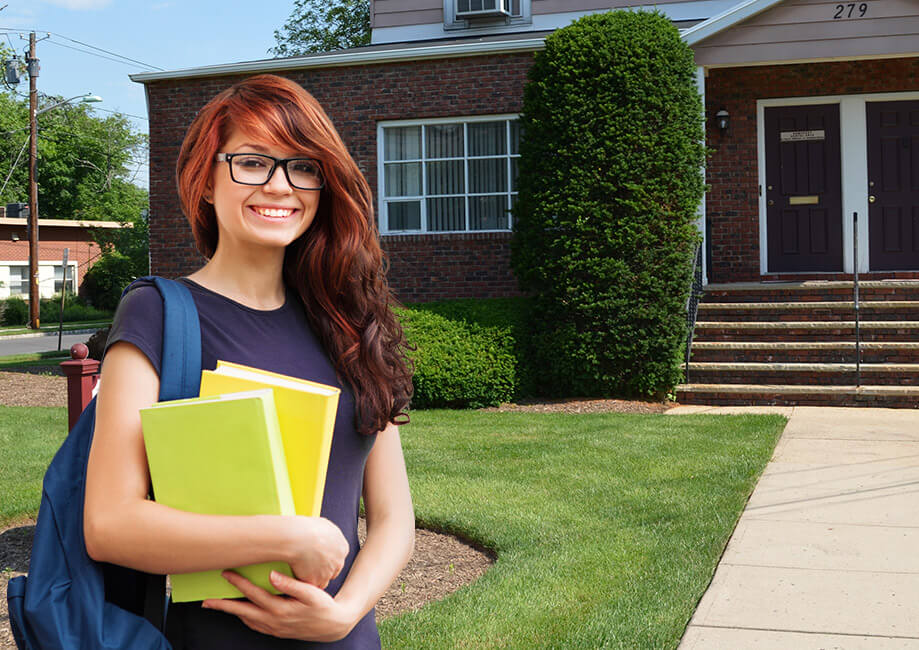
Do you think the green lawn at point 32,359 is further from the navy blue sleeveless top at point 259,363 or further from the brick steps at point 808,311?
the navy blue sleeveless top at point 259,363

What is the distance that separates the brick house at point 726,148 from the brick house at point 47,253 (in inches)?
1008

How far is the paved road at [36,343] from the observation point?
22.9m

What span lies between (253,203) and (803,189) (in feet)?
41.5

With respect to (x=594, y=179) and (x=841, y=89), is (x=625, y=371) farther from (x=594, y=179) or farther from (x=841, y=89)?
(x=841, y=89)

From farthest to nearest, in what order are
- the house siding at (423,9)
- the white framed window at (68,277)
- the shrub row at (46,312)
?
the white framed window at (68,277) → the shrub row at (46,312) → the house siding at (423,9)

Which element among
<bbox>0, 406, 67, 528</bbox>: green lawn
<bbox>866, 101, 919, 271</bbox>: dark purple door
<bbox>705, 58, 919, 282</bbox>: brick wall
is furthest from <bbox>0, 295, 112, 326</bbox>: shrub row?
<bbox>866, 101, 919, 271</bbox>: dark purple door

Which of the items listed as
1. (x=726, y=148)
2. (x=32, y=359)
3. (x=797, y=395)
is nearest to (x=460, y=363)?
(x=797, y=395)

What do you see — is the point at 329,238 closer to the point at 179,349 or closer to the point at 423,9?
the point at 179,349

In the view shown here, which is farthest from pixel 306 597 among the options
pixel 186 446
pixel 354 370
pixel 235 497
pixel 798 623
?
pixel 798 623

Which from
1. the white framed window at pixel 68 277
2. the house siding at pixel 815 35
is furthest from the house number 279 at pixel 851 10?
the white framed window at pixel 68 277

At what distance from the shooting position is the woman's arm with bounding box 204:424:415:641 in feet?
4.81

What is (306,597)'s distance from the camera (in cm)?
147

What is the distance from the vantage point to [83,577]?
143 centimetres

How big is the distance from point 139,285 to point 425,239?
1217 cm
